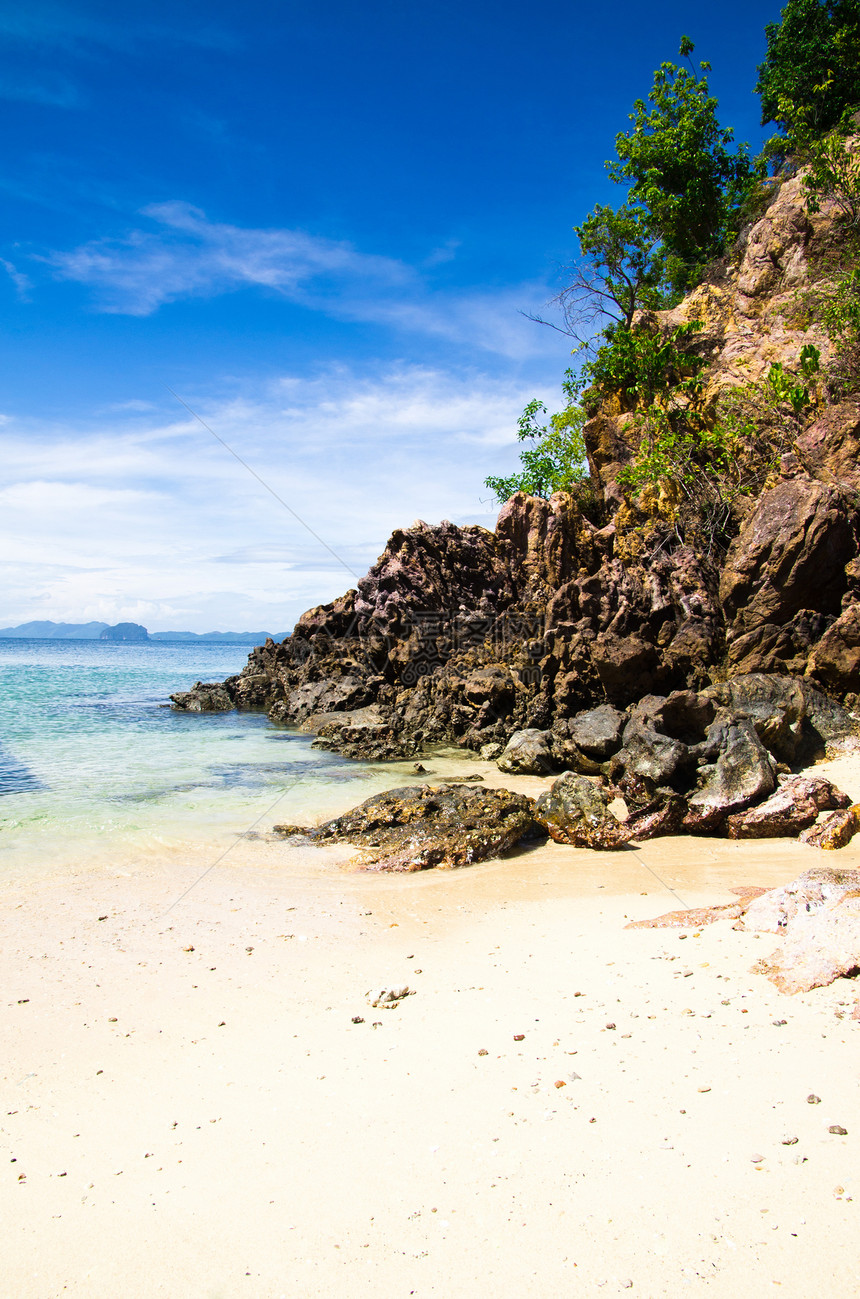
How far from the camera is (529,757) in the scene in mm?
13258

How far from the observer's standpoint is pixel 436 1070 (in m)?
4.03

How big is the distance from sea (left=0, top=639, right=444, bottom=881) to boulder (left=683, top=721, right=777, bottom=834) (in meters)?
5.68

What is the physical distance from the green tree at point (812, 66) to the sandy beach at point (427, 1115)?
24357mm

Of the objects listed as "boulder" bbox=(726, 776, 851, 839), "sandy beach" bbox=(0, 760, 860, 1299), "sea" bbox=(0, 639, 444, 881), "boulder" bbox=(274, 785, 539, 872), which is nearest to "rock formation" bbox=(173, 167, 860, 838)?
"boulder" bbox=(726, 776, 851, 839)

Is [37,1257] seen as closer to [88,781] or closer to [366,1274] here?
[366,1274]

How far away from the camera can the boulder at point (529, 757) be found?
1318 centimetres

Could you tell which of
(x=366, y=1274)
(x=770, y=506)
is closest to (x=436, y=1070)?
(x=366, y=1274)

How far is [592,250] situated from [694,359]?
6275 mm

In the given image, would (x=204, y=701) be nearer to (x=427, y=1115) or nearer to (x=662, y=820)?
(x=662, y=820)

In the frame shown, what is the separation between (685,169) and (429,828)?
81.5ft

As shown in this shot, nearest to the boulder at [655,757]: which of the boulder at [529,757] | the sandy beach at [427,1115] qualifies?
the sandy beach at [427,1115]

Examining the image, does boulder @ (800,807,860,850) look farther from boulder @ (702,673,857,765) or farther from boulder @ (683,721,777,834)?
boulder @ (702,673,857,765)

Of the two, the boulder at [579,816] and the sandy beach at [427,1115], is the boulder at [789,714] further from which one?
the sandy beach at [427,1115]

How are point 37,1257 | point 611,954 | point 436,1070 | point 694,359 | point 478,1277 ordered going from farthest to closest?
1. point 694,359
2. point 611,954
3. point 436,1070
4. point 37,1257
5. point 478,1277
